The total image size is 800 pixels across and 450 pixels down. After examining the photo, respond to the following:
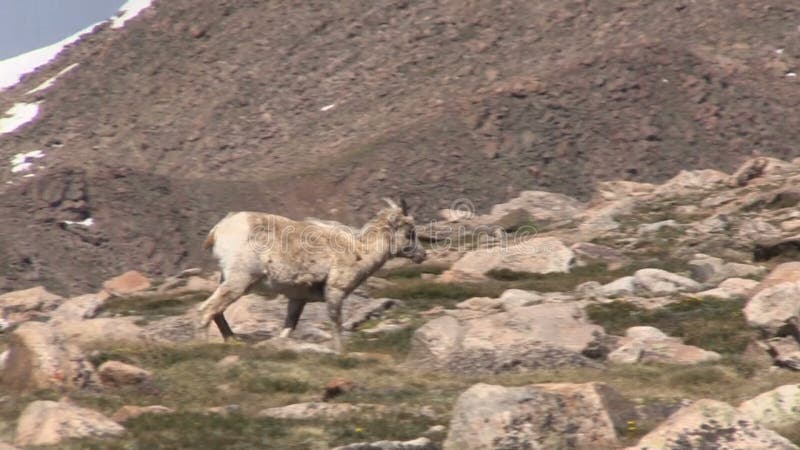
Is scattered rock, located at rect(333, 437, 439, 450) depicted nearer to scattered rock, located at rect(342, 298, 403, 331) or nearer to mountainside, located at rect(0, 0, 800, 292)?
scattered rock, located at rect(342, 298, 403, 331)

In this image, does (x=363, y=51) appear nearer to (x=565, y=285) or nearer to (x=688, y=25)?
(x=688, y=25)

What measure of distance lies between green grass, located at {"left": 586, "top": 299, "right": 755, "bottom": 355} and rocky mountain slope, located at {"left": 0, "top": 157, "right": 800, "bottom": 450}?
6 centimetres

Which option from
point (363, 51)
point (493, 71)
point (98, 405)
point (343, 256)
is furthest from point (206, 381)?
point (363, 51)

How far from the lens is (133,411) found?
15734mm

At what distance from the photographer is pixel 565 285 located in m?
36.3

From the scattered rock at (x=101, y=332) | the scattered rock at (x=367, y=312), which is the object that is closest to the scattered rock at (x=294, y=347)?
the scattered rock at (x=101, y=332)

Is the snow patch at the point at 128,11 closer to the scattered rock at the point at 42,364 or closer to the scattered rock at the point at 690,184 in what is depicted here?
the scattered rock at the point at 690,184

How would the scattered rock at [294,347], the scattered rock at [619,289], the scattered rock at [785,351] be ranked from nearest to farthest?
the scattered rock at [785,351], the scattered rock at [294,347], the scattered rock at [619,289]

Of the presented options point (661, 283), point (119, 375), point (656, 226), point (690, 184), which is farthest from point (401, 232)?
point (690, 184)

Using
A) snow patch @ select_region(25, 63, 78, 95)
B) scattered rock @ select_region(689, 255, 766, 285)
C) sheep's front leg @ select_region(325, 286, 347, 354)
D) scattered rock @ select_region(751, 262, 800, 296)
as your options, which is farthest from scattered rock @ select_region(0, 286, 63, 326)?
snow patch @ select_region(25, 63, 78, 95)

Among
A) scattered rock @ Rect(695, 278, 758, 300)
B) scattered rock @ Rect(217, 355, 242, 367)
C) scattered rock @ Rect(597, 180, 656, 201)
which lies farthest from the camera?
scattered rock @ Rect(597, 180, 656, 201)

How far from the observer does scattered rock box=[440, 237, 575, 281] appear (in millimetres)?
40656

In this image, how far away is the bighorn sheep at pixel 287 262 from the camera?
919 inches

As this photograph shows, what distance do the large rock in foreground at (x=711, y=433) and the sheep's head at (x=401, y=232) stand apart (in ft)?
44.2
